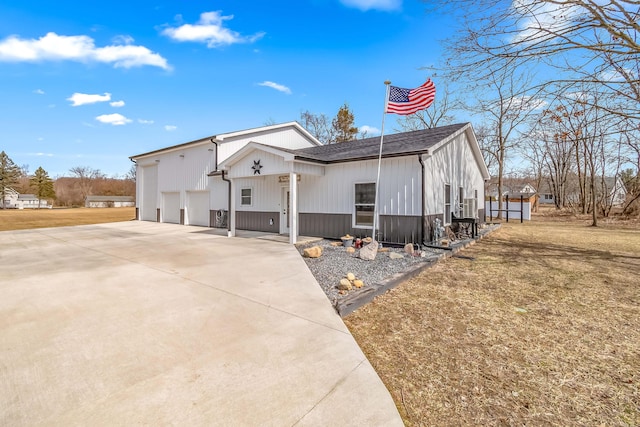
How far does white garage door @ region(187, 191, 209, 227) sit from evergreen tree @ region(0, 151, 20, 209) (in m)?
73.5

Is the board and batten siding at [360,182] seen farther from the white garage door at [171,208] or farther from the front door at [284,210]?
the white garage door at [171,208]

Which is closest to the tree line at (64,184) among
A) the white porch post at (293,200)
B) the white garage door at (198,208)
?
the white garage door at (198,208)

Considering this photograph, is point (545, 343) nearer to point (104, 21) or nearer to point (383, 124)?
point (383, 124)

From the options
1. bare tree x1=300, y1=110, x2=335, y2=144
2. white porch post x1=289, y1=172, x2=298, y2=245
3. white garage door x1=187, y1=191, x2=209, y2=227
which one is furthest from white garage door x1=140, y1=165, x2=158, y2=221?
bare tree x1=300, y1=110, x2=335, y2=144

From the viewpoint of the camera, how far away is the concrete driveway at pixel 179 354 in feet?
6.42

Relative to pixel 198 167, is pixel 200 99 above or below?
above

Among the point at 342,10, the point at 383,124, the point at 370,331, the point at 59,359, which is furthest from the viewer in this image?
the point at 342,10

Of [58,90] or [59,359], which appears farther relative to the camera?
[58,90]

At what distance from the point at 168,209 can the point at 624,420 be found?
67.0 feet

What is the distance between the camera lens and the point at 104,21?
10.5 m

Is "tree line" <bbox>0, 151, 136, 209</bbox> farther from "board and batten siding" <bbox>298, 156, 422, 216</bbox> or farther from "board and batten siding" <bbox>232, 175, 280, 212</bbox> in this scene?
"board and batten siding" <bbox>298, 156, 422, 216</bbox>

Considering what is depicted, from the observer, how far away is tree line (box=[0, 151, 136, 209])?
201ft

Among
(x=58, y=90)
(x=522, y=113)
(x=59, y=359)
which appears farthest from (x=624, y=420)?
(x=58, y=90)

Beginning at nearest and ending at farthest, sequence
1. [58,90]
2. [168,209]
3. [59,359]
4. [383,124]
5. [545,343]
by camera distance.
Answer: [59,359] → [545,343] → [383,124] → [58,90] → [168,209]
